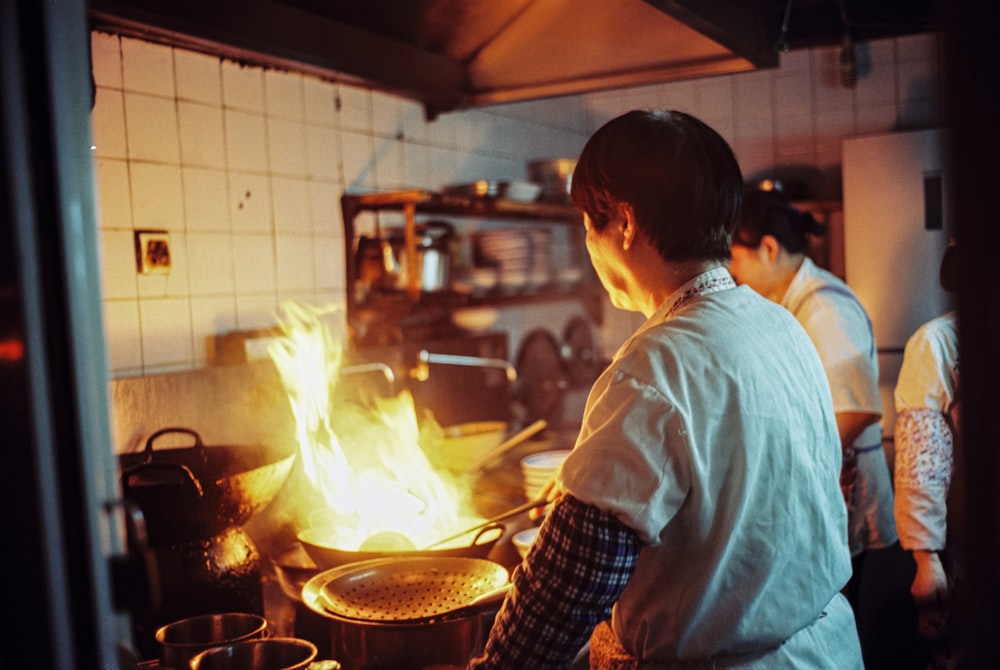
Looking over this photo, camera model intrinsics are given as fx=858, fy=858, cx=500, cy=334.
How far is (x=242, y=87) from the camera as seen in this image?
272 centimetres

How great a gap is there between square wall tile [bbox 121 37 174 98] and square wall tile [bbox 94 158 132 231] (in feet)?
0.74

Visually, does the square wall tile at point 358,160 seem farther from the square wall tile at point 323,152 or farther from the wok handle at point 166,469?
the wok handle at point 166,469

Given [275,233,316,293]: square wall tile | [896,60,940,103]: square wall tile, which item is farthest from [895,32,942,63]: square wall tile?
[275,233,316,293]: square wall tile

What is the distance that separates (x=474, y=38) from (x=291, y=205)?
2.71 feet

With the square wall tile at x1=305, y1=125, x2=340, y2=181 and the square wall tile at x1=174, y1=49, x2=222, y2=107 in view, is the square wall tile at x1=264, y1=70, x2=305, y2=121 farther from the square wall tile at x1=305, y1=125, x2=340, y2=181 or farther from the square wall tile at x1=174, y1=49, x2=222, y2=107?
the square wall tile at x1=174, y1=49, x2=222, y2=107

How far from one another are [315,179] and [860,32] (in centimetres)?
293

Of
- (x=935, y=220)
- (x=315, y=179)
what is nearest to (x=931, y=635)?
(x=935, y=220)

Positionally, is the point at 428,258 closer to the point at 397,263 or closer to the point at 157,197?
the point at 397,263

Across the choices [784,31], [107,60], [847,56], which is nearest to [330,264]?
[107,60]

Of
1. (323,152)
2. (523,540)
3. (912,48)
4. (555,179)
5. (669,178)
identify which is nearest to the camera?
(669,178)

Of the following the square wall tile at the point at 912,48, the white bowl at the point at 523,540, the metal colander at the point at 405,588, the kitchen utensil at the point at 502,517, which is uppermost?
the square wall tile at the point at 912,48

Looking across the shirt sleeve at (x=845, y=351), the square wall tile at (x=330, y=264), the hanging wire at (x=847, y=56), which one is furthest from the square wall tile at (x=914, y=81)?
the square wall tile at (x=330, y=264)

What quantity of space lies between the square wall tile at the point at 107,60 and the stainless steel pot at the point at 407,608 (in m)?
1.54

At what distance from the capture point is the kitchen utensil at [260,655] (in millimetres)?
1311
